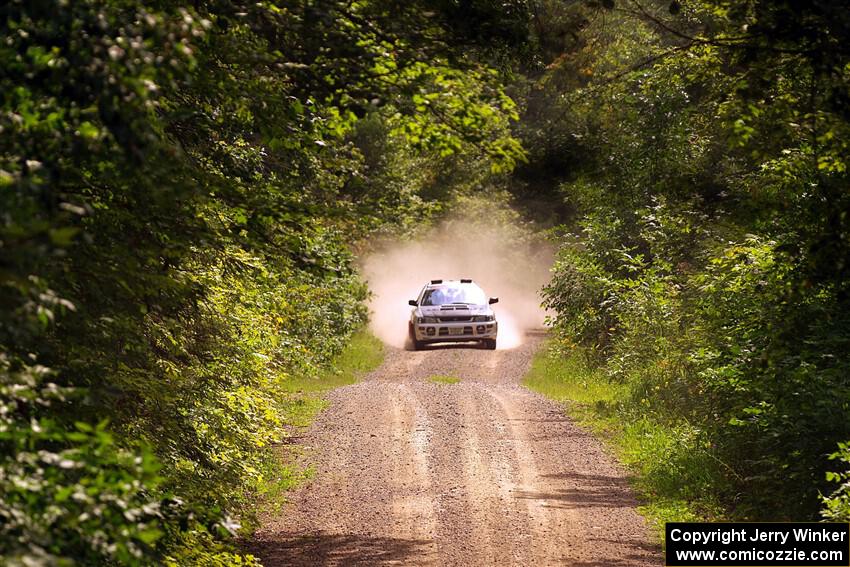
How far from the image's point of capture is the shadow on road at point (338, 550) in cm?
1071

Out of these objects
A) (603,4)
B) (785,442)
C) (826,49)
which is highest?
(603,4)

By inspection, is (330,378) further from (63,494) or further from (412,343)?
(63,494)

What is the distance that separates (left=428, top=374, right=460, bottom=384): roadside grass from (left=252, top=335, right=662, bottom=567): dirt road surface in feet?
8.53

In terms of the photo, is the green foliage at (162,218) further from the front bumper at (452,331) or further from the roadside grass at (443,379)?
the front bumper at (452,331)

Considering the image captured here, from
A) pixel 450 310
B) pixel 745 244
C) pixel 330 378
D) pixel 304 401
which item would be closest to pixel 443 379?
pixel 330 378

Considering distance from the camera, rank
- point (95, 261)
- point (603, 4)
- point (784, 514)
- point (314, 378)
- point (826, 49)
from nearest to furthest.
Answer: point (95, 261) → point (826, 49) → point (603, 4) → point (784, 514) → point (314, 378)

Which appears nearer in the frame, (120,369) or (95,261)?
(95,261)

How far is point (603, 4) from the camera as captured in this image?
390 inches

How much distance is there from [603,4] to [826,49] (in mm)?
2505

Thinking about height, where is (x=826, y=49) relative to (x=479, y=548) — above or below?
above

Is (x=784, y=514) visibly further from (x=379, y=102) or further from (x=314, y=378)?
(x=314, y=378)

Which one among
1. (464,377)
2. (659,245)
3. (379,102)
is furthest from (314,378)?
(379,102)

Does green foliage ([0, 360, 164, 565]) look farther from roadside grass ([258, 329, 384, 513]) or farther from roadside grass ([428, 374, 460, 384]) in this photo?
roadside grass ([428, 374, 460, 384])

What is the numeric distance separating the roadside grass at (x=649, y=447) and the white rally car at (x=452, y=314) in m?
5.15
